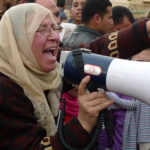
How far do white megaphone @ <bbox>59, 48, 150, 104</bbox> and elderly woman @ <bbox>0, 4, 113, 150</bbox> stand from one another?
0.21 feet

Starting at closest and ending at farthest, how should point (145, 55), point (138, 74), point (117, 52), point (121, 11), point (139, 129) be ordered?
point (138, 74) → point (117, 52) → point (139, 129) → point (145, 55) → point (121, 11)

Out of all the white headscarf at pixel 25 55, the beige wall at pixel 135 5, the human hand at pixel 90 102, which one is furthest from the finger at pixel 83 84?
the beige wall at pixel 135 5

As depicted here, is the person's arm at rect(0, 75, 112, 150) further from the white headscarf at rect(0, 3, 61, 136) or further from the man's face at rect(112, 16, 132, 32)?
the man's face at rect(112, 16, 132, 32)

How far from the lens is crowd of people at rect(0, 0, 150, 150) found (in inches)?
43.1

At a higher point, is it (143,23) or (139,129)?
(143,23)

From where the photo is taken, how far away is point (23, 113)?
1.12 metres

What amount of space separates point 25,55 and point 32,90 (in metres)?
0.21

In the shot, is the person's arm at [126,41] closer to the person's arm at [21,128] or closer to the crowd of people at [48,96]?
the crowd of people at [48,96]

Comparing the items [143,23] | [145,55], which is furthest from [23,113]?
[145,55]

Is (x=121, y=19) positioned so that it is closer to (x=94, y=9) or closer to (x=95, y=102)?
(x=94, y=9)

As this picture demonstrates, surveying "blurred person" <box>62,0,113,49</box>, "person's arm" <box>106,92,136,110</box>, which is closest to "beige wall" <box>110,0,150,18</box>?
"blurred person" <box>62,0,113,49</box>

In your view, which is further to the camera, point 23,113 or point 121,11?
point 121,11

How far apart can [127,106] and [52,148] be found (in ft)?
2.45

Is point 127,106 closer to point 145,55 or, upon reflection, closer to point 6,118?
point 145,55
